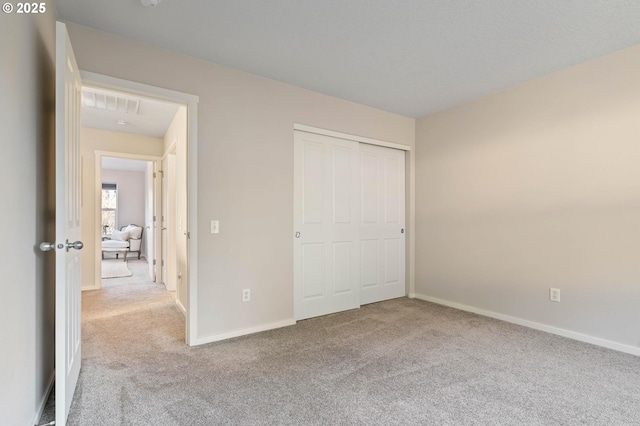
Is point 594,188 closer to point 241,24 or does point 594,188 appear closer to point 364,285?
point 364,285

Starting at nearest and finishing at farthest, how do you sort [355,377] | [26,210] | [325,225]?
1. [26,210]
2. [355,377]
3. [325,225]

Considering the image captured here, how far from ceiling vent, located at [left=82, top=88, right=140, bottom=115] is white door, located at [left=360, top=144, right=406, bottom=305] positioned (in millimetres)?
2788

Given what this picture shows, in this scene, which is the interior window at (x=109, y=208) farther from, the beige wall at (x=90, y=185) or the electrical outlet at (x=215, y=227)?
the electrical outlet at (x=215, y=227)

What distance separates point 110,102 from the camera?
3664 mm

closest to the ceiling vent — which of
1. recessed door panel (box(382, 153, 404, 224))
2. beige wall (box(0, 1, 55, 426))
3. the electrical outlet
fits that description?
beige wall (box(0, 1, 55, 426))

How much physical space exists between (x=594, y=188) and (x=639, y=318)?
1.11 metres

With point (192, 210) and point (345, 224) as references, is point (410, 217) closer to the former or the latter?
point (345, 224)

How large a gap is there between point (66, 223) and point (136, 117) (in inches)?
121

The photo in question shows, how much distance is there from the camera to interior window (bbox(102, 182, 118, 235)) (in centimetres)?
946

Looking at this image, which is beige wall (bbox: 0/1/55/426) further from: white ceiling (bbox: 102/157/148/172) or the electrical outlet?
white ceiling (bbox: 102/157/148/172)

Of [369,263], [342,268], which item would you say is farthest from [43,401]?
[369,263]

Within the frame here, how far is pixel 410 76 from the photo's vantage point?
3.10 meters

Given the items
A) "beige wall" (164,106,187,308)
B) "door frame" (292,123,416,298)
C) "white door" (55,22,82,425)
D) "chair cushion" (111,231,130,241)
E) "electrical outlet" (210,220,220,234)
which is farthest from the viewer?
"chair cushion" (111,231,130,241)

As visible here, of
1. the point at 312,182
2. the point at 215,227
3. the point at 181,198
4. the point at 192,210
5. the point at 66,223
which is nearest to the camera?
the point at 66,223
